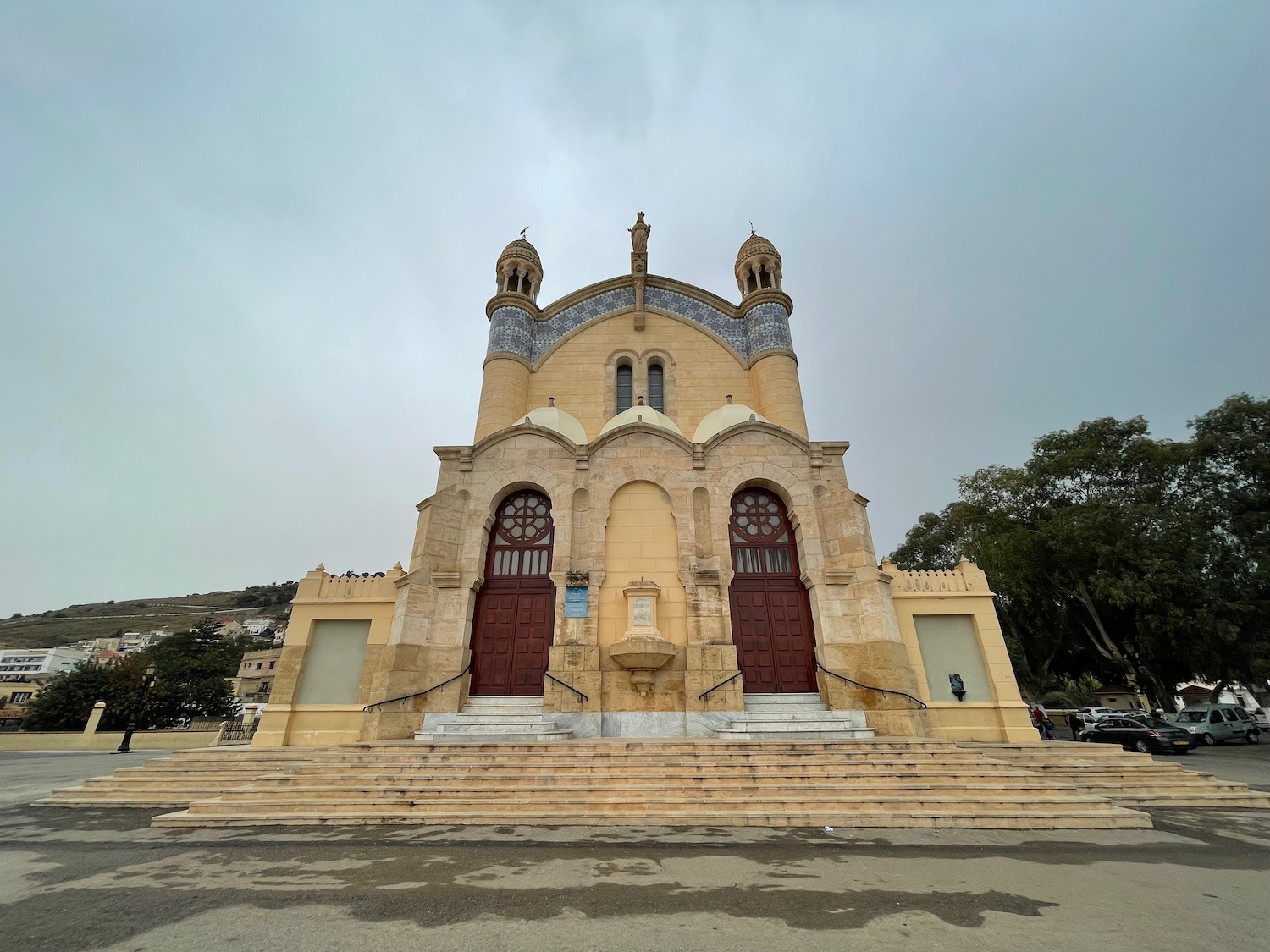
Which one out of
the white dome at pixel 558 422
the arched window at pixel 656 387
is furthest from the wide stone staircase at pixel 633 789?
the arched window at pixel 656 387

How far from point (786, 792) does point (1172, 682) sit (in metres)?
31.2

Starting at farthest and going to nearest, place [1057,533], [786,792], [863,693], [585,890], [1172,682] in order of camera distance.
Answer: [1172,682], [1057,533], [863,693], [786,792], [585,890]

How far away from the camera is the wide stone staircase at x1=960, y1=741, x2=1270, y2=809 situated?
8.04m

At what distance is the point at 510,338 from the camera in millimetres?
19766

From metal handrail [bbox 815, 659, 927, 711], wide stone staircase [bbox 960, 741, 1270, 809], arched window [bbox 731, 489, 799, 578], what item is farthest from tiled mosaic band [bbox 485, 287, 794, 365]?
wide stone staircase [bbox 960, 741, 1270, 809]

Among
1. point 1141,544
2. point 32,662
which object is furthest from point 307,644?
point 32,662

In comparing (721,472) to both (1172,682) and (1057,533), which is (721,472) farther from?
(1172,682)

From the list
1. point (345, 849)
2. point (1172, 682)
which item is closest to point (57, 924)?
point (345, 849)

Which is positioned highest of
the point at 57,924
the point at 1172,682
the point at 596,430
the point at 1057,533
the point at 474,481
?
the point at 596,430

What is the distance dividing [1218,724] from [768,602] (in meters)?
22.5

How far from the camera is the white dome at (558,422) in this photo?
14844 mm

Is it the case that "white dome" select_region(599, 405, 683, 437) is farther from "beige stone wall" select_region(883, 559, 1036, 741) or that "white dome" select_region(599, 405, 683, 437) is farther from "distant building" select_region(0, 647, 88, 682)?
"distant building" select_region(0, 647, 88, 682)

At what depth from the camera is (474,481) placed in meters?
13.6

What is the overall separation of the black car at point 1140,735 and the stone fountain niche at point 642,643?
14.6 meters
